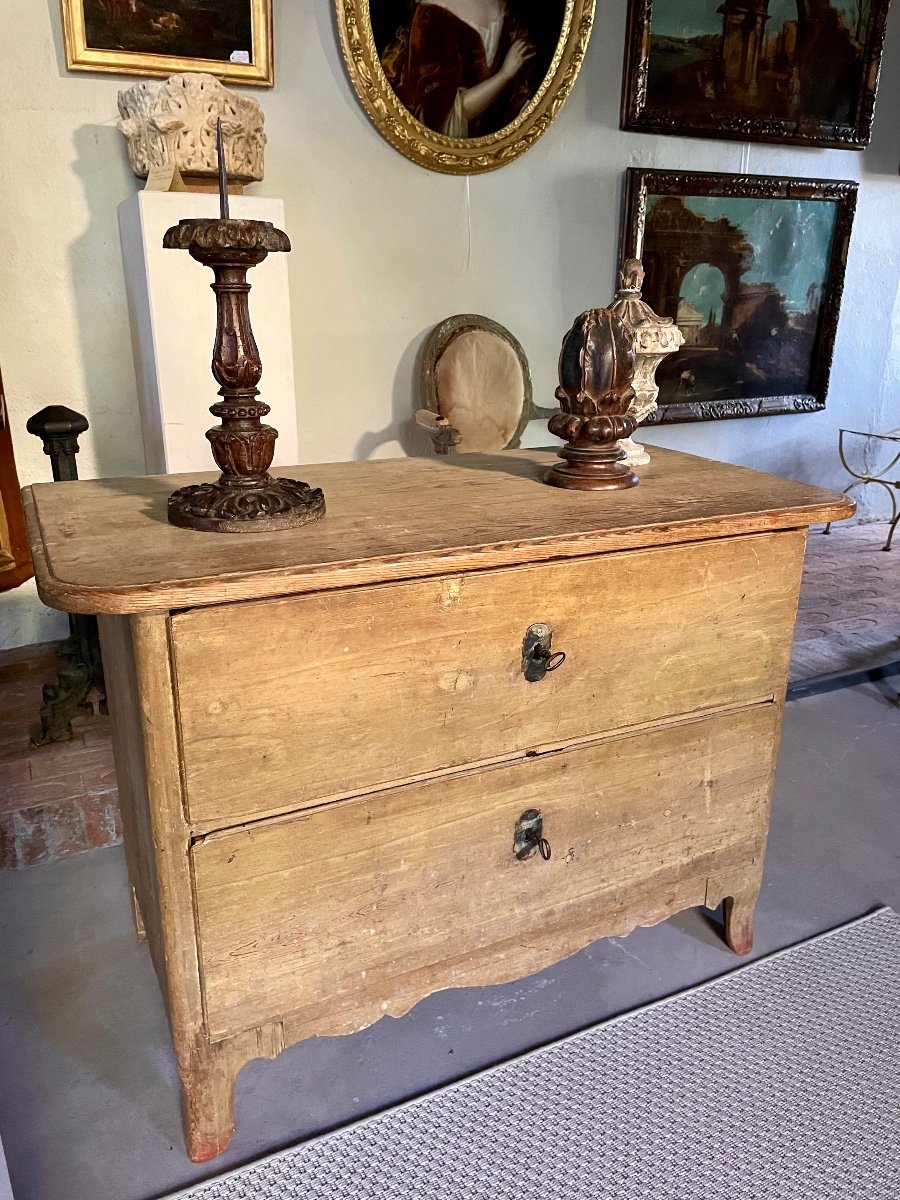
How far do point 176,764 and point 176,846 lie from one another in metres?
0.13

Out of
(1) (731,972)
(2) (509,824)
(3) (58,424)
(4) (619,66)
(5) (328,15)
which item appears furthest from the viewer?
(4) (619,66)

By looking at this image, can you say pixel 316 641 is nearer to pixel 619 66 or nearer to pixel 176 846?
pixel 176 846

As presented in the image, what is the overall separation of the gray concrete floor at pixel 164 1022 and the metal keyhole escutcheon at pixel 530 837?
17.9 inches

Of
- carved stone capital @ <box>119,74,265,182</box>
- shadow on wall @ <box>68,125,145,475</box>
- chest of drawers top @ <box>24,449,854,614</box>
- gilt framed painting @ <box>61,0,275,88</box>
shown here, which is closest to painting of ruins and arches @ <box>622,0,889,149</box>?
gilt framed painting @ <box>61,0,275,88</box>

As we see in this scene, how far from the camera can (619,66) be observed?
384cm

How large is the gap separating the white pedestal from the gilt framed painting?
47cm

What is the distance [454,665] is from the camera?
1402 mm

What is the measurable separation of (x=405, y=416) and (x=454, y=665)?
2.55 m

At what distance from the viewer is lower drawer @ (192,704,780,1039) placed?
1.39 m

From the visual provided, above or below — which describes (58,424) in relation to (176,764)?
above

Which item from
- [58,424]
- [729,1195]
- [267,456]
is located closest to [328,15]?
[58,424]

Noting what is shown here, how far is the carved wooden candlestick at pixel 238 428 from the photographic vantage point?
1244mm

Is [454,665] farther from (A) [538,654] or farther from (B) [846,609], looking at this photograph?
(B) [846,609]

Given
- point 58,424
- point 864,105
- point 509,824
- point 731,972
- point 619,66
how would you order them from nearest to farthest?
point 509,824, point 731,972, point 58,424, point 619,66, point 864,105
